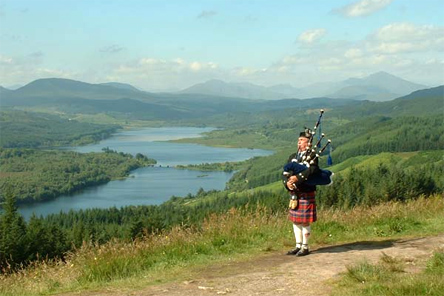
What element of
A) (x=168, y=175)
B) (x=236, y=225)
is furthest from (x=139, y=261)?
(x=168, y=175)

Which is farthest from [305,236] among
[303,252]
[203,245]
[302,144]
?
[203,245]

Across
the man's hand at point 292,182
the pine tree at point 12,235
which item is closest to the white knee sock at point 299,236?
the man's hand at point 292,182

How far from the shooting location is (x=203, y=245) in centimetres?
1166

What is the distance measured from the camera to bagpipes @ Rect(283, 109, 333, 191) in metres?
10.8

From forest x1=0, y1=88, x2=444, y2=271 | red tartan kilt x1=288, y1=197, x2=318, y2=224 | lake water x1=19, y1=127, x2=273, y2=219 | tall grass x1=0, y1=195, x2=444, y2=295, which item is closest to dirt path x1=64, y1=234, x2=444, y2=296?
tall grass x1=0, y1=195, x2=444, y2=295

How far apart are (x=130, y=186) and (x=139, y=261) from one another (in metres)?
143

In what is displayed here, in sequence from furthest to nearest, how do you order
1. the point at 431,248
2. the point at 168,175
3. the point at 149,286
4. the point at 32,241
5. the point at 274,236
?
the point at 168,175 < the point at 32,241 < the point at 274,236 < the point at 431,248 < the point at 149,286

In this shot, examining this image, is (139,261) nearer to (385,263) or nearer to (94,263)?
(94,263)

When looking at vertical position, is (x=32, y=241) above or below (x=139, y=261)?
below

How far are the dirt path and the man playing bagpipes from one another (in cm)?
51

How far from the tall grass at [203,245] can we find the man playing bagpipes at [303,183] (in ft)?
3.13

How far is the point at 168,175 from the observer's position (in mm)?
167125

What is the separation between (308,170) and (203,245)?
304 centimetres

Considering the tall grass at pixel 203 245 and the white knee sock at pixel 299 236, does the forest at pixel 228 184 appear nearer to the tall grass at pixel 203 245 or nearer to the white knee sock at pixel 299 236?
the tall grass at pixel 203 245
